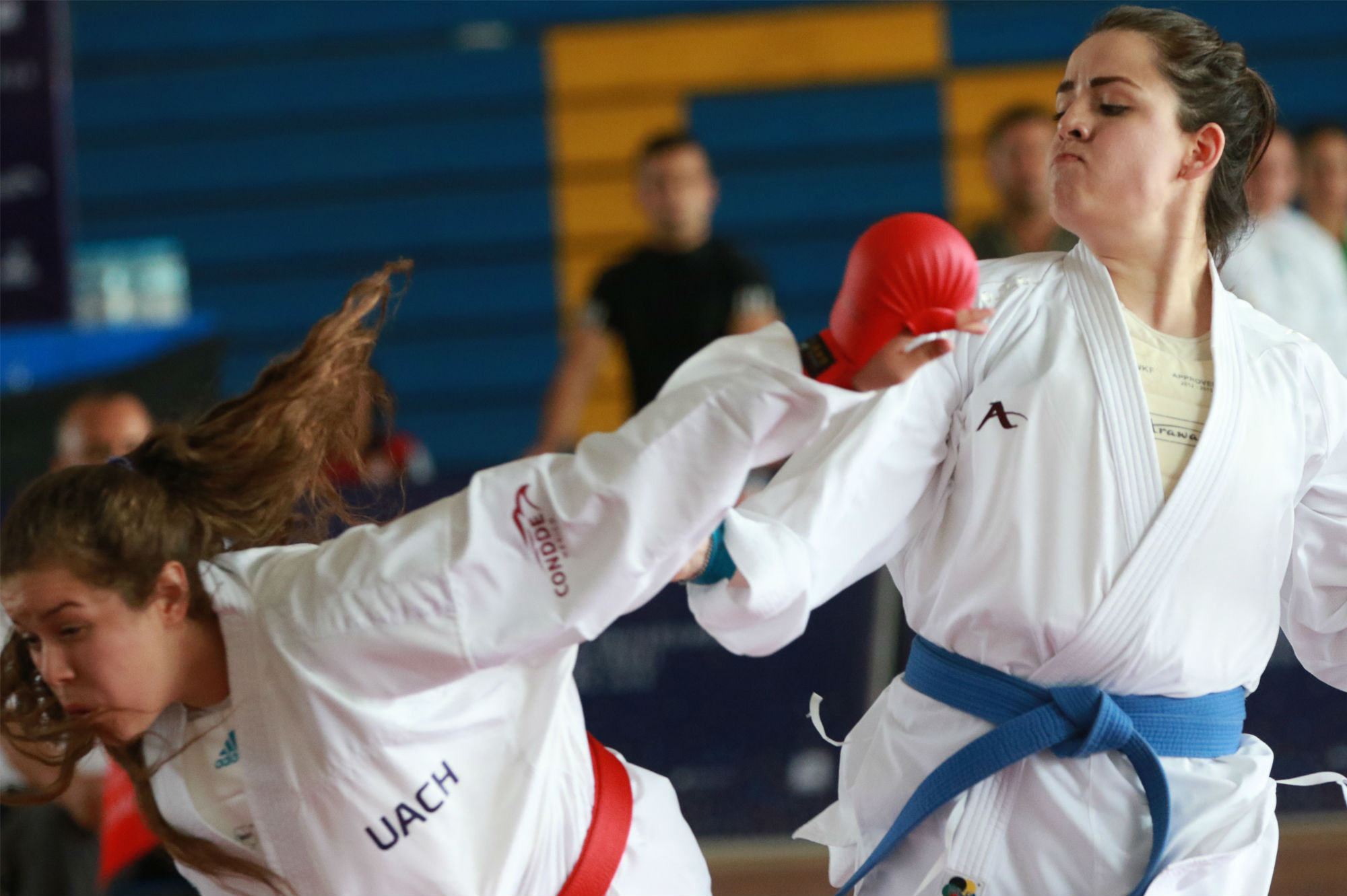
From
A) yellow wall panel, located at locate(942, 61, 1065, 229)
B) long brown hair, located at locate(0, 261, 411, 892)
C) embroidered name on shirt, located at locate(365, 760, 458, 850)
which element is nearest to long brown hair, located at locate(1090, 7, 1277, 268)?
long brown hair, located at locate(0, 261, 411, 892)

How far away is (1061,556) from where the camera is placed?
5.99 feet

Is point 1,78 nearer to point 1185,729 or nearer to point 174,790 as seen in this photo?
point 174,790

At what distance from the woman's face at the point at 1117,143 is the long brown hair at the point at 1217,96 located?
24 millimetres

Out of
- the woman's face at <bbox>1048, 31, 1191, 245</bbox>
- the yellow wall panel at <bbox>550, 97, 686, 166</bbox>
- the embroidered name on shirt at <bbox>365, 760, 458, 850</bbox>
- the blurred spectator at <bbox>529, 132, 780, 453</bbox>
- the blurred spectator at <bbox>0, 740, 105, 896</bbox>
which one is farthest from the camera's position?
the yellow wall panel at <bbox>550, 97, 686, 166</bbox>

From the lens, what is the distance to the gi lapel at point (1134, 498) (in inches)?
71.5

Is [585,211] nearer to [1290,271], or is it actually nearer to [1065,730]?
[1290,271]

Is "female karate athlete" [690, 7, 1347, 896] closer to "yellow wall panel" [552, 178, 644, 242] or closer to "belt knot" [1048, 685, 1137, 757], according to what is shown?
"belt knot" [1048, 685, 1137, 757]

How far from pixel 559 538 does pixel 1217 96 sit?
117 cm

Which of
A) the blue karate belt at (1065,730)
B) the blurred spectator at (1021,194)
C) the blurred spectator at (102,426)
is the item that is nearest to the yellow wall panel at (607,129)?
the blurred spectator at (1021,194)

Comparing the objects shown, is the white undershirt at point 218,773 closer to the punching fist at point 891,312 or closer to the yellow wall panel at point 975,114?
the punching fist at point 891,312

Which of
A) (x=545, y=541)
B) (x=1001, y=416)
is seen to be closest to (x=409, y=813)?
(x=545, y=541)

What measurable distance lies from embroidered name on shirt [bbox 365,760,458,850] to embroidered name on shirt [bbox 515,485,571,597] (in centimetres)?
31

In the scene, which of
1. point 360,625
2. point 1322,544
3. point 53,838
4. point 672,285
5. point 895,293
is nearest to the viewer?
Result: point 895,293

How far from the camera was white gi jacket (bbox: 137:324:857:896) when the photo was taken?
54.9 inches
